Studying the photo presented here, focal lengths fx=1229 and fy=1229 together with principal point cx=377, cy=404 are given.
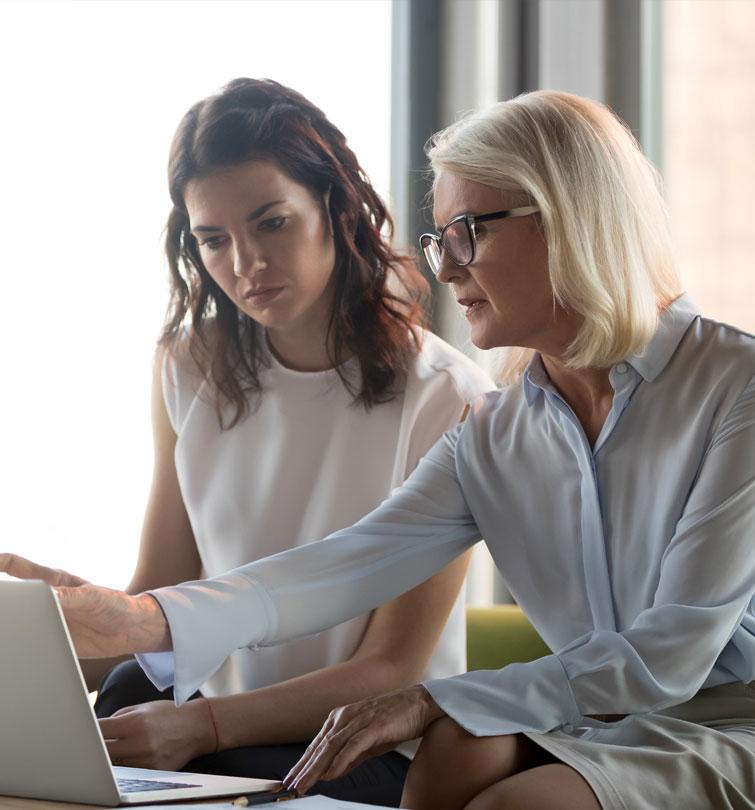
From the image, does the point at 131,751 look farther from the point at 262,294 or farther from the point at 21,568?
the point at 262,294

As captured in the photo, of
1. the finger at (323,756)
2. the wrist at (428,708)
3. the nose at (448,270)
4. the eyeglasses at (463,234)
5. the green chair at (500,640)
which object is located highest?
the eyeglasses at (463,234)

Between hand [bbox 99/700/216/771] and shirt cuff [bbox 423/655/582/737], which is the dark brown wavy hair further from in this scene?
shirt cuff [bbox 423/655/582/737]

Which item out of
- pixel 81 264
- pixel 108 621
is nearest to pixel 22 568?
pixel 108 621

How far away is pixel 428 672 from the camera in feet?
6.29

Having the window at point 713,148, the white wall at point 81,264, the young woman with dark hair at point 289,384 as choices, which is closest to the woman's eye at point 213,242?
the young woman with dark hair at point 289,384

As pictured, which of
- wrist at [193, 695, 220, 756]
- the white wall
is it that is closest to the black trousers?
wrist at [193, 695, 220, 756]

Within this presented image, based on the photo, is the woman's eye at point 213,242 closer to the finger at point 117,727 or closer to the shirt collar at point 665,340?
the shirt collar at point 665,340

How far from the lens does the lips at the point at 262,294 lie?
1.96 meters

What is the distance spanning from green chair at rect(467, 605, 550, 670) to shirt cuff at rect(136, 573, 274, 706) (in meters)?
0.70

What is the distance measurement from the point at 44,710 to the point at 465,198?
832mm

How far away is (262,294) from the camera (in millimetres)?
1965

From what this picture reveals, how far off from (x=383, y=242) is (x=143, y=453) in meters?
1.05

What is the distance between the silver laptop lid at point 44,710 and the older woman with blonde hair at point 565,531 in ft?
0.68

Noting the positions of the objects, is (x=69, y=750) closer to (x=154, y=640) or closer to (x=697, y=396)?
(x=154, y=640)
